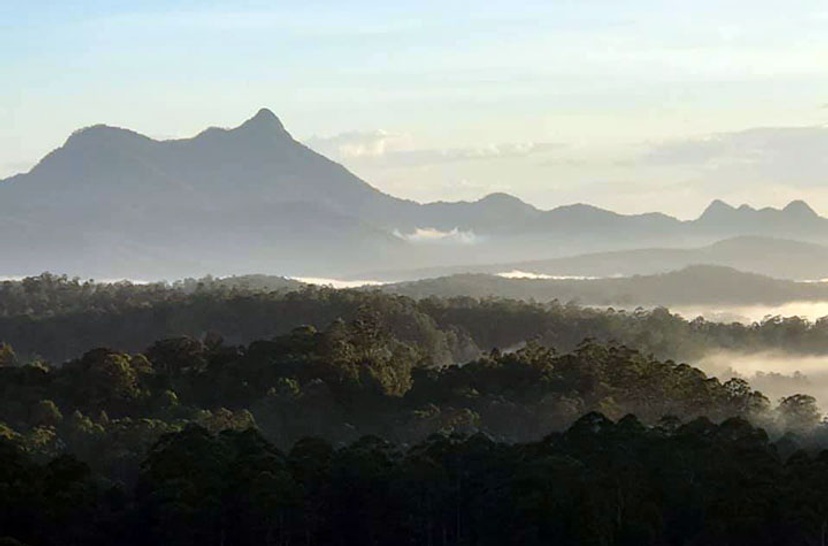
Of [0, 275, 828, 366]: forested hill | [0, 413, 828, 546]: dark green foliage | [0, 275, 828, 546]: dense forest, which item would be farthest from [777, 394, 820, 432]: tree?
[0, 275, 828, 366]: forested hill

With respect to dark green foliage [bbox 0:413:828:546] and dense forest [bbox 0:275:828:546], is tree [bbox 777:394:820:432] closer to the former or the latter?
dense forest [bbox 0:275:828:546]

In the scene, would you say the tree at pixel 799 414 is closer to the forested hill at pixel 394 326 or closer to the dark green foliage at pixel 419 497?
the dark green foliage at pixel 419 497

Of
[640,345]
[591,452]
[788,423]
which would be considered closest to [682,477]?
[591,452]

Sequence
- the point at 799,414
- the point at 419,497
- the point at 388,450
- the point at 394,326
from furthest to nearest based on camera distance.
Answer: the point at 394,326
the point at 799,414
the point at 388,450
the point at 419,497

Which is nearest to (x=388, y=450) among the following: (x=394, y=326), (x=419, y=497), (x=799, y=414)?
(x=419, y=497)

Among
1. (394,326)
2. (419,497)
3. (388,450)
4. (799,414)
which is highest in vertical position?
(394,326)

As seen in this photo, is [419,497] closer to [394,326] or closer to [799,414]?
[799,414]

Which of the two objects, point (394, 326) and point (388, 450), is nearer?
point (388, 450)

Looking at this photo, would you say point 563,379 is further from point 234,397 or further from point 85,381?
point 85,381
